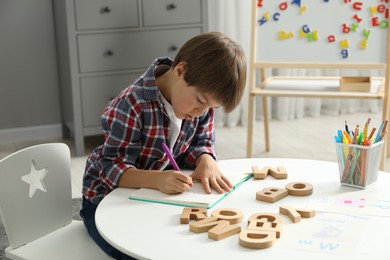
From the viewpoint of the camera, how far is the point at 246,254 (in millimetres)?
964

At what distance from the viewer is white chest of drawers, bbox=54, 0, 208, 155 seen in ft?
9.93

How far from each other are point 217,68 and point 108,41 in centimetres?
186

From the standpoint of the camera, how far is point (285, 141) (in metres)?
3.43

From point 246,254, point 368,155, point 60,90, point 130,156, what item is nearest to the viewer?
point 246,254

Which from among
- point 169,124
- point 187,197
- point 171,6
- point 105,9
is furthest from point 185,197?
point 171,6

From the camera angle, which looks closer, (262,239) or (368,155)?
(262,239)

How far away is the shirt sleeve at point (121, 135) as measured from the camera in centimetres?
142

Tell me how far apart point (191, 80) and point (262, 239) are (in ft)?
1.59

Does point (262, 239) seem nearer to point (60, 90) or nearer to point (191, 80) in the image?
point (191, 80)

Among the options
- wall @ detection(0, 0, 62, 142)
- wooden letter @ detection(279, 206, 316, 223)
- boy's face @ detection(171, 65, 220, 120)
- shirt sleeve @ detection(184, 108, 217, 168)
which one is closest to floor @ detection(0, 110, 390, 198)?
wall @ detection(0, 0, 62, 142)

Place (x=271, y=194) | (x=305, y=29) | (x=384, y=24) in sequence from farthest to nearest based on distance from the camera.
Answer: (x=305, y=29)
(x=384, y=24)
(x=271, y=194)

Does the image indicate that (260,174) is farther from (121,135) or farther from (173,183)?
(121,135)

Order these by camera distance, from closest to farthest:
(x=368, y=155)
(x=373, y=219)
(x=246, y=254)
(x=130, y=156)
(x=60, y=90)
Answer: (x=246, y=254) < (x=373, y=219) < (x=368, y=155) < (x=130, y=156) < (x=60, y=90)

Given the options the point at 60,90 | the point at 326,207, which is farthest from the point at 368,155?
the point at 60,90
